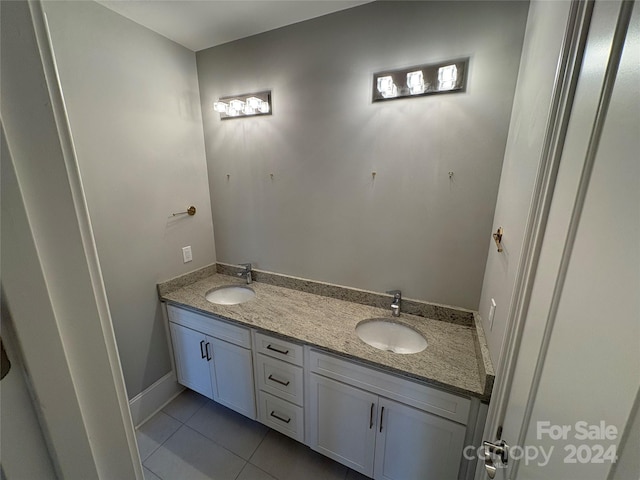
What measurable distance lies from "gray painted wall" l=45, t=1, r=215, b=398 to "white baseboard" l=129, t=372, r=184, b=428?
0.06 meters

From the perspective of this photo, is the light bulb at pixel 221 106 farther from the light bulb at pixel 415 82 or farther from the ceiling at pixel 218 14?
the light bulb at pixel 415 82

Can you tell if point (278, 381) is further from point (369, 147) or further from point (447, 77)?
point (447, 77)

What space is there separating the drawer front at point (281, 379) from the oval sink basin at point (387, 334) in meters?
0.45

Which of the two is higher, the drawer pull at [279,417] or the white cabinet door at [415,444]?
the white cabinet door at [415,444]

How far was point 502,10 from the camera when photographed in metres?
1.11

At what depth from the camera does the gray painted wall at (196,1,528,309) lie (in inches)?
47.6

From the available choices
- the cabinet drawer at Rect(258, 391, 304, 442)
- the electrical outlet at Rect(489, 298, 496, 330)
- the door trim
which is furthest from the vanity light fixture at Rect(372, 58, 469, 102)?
the cabinet drawer at Rect(258, 391, 304, 442)

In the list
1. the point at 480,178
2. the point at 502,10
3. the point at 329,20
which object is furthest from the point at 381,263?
the point at 329,20

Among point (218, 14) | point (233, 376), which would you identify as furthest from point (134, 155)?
point (233, 376)

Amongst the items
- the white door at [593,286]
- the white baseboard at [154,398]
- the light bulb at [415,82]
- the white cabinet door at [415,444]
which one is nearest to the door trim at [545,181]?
the white door at [593,286]

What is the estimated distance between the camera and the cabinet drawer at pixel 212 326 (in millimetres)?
1525

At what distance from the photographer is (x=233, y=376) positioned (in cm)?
164

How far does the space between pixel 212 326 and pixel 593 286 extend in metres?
1.76

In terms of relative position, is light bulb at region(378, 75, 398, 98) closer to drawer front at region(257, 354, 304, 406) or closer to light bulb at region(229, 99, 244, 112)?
light bulb at region(229, 99, 244, 112)
